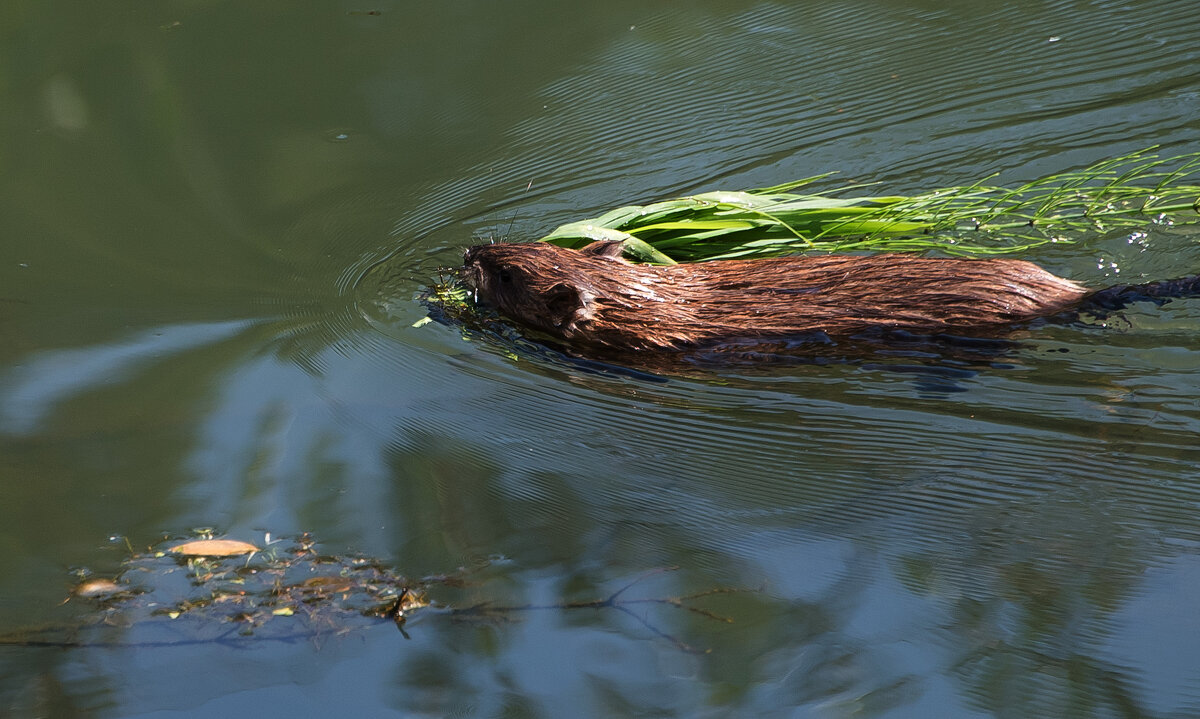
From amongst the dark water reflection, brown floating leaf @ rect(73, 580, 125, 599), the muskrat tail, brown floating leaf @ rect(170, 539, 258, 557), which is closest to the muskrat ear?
the dark water reflection

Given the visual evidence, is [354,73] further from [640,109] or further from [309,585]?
[309,585]

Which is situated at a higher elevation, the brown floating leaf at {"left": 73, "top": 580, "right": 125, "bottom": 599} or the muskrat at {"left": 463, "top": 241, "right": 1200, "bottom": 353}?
the muskrat at {"left": 463, "top": 241, "right": 1200, "bottom": 353}

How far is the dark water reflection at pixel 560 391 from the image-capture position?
246 centimetres

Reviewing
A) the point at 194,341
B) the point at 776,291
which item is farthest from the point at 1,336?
the point at 776,291

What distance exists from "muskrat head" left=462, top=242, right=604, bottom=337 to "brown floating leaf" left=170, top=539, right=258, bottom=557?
5.37 feet

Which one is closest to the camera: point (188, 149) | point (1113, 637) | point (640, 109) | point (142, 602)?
point (1113, 637)

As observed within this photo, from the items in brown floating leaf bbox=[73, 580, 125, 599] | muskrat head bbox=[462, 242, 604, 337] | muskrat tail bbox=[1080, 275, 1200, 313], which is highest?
muskrat head bbox=[462, 242, 604, 337]

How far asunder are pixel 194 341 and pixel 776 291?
7.53ft

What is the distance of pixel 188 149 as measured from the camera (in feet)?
18.0

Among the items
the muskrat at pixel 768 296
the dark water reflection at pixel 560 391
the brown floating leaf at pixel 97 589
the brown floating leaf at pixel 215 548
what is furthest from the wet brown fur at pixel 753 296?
the brown floating leaf at pixel 97 589

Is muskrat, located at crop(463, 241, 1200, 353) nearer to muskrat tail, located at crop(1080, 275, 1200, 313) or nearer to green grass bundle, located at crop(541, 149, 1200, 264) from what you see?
muskrat tail, located at crop(1080, 275, 1200, 313)

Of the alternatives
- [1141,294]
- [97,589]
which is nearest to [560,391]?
[97,589]

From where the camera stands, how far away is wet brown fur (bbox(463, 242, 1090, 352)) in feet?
12.4

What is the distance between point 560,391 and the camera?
379 cm
